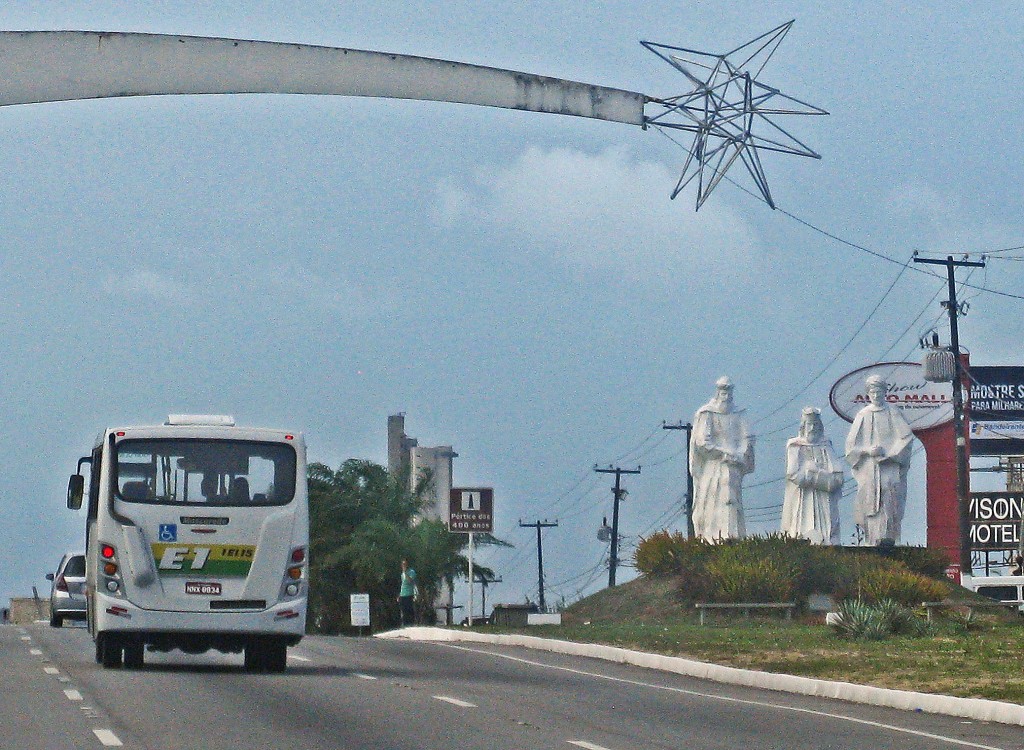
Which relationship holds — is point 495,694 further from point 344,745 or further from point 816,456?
point 816,456

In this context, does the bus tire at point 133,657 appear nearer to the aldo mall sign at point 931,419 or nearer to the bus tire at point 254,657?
the bus tire at point 254,657

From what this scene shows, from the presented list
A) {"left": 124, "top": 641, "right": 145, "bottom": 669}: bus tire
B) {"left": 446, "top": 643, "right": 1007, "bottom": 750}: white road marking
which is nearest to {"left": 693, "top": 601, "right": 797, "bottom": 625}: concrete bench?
{"left": 446, "top": 643, "right": 1007, "bottom": 750}: white road marking

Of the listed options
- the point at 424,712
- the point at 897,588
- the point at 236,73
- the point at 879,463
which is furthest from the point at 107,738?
the point at 879,463

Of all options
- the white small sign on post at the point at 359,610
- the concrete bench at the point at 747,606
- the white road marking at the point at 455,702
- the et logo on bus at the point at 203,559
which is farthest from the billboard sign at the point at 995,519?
the white road marking at the point at 455,702

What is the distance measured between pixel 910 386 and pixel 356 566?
25.4 m

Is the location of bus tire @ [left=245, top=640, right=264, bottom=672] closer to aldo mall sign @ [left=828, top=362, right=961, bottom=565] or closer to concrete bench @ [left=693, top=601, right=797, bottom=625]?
concrete bench @ [left=693, top=601, right=797, bottom=625]

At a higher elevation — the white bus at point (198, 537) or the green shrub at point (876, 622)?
the white bus at point (198, 537)

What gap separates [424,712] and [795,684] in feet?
20.1

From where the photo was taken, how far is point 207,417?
2241 centimetres

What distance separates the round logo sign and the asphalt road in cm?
4667

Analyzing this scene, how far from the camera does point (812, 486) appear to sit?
47500 millimetres

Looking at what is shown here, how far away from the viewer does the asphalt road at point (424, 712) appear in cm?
1441

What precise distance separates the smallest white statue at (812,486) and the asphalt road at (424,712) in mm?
23027

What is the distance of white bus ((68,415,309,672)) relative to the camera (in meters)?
21.2
